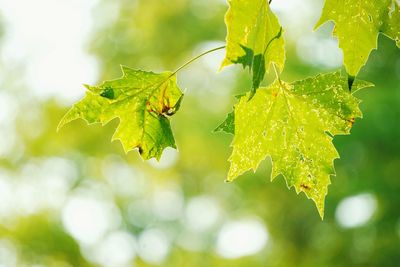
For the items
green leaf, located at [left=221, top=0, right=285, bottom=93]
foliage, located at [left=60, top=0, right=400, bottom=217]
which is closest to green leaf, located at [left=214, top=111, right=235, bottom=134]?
foliage, located at [left=60, top=0, right=400, bottom=217]

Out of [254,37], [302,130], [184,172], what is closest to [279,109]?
[302,130]

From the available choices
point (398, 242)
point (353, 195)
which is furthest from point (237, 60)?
point (398, 242)

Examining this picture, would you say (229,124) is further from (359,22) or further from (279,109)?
(359,22)

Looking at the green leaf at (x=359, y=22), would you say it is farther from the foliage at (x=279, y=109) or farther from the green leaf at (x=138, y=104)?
the green leaf at (x=138, y=104)

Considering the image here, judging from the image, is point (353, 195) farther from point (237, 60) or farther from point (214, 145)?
point (237, 60)

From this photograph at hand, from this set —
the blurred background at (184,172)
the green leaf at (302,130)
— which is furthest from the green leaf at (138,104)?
the blurred background at (184,172)

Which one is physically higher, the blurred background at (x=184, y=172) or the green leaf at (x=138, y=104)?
the blurred background at (x=184, y=172)
